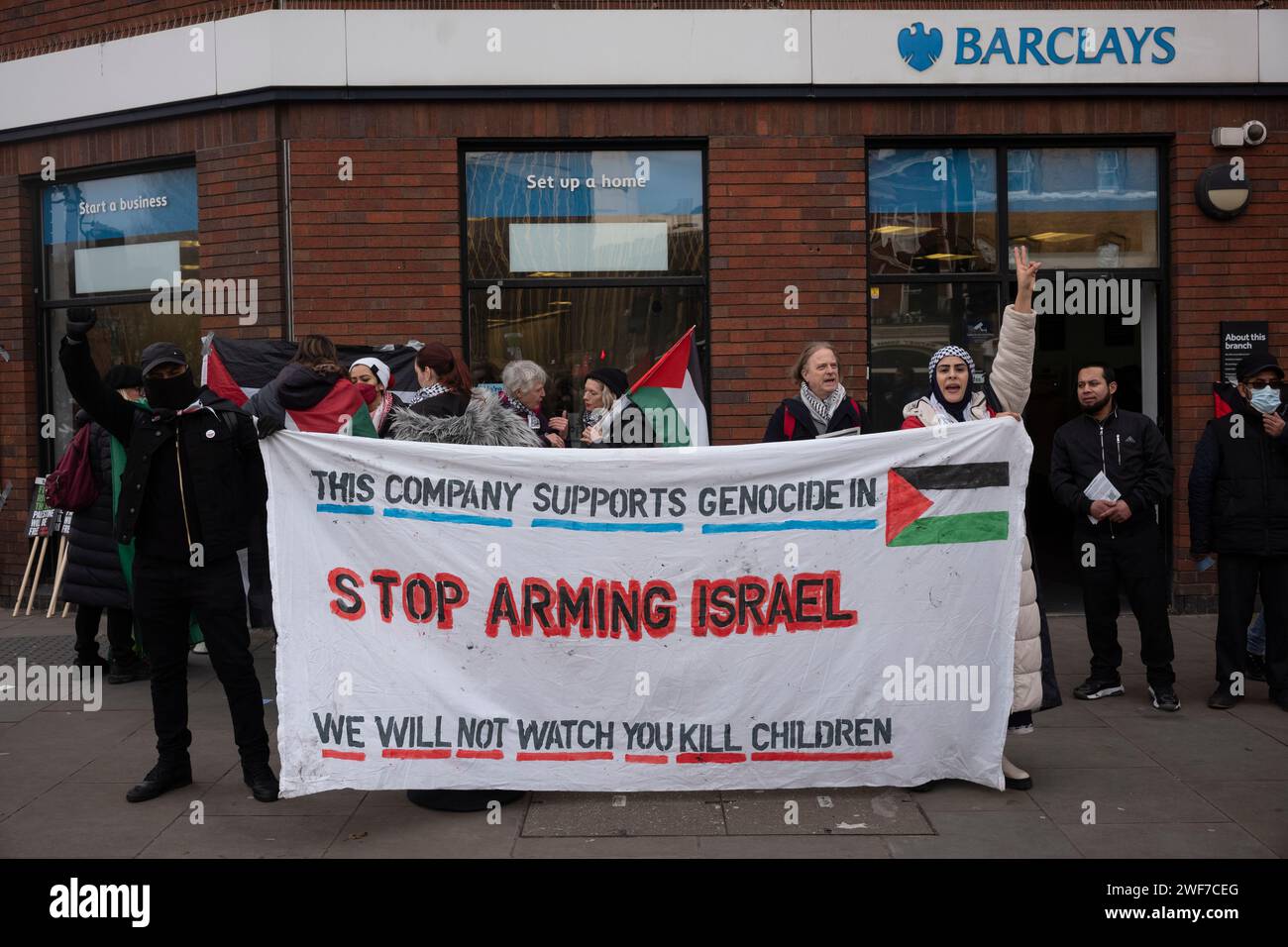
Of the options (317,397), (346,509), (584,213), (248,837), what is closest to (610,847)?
(248,837)

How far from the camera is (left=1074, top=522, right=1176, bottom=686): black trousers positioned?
275 inches

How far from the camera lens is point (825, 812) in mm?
5242

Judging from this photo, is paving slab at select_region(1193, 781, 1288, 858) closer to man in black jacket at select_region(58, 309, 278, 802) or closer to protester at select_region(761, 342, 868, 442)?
protester at select_region(761, 342, 868, 442)

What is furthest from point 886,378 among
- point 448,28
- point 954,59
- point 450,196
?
point 448,28

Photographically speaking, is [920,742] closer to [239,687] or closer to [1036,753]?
[1036,753]

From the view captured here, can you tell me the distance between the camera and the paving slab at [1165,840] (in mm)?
4785

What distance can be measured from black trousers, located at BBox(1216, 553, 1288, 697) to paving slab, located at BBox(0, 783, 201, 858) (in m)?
5.67

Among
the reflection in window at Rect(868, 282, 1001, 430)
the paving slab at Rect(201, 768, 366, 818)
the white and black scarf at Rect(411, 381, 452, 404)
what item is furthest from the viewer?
the reflection in window at Rect(868, 282, 1001, 430)

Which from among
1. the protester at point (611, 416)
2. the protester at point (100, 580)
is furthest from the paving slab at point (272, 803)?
the protester at point (611, 416)

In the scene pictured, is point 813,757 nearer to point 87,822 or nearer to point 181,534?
point 181,534

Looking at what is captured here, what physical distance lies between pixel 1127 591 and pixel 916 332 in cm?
307

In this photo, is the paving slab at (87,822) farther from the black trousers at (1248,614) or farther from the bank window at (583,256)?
the black trousers at (1248,614)

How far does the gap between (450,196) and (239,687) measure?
16.1ft

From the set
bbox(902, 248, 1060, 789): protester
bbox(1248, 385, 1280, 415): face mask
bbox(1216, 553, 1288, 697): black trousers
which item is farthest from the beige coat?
bbox(1248, 385, 1280, 415): face mask
